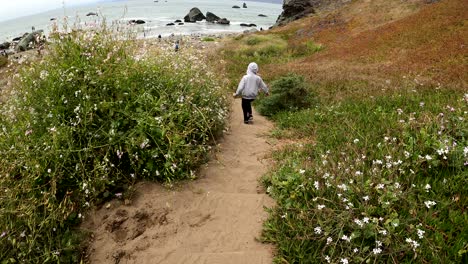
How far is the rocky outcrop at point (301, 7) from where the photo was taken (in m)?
46.8

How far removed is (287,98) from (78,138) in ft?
24.5

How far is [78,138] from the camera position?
5.82m

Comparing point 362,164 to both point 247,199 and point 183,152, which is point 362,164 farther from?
point 183,152

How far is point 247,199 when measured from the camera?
566 cm

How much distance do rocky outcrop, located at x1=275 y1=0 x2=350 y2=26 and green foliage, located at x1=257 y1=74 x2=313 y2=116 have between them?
3816 centimetres

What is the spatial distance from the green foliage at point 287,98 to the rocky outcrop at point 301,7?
3816cm

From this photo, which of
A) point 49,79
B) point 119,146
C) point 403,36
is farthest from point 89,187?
point 403,36

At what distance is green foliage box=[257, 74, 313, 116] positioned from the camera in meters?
11.4

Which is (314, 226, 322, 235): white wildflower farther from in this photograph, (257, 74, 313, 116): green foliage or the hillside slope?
the hillside slope

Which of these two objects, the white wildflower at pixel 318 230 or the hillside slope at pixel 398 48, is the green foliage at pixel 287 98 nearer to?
the hillside slope at pixel 398 48

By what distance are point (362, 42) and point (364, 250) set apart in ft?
68.5

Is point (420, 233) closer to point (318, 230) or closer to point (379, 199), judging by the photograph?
point (379, 199)

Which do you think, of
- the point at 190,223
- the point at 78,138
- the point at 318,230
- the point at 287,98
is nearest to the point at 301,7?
the point at 287,98

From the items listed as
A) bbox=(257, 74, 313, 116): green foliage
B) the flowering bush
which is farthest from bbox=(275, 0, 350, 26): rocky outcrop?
the flowering bush
